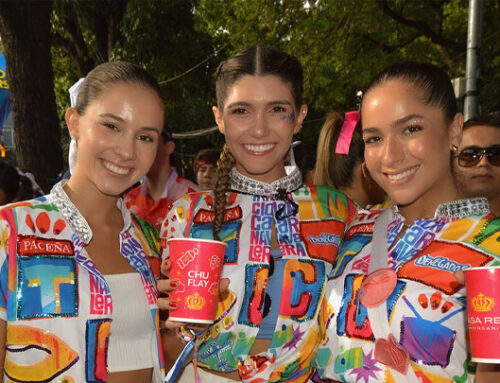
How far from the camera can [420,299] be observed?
92.7 inches

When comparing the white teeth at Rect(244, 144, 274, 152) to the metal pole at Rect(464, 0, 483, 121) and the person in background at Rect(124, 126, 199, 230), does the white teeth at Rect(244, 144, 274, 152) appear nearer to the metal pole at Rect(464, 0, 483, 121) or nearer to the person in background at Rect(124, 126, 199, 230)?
the person in background at Rect(124, 126, 199, 230)

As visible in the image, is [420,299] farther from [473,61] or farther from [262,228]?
[473,61]

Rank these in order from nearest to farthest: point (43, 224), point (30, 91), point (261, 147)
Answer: point (43, 224), point (261, 147), point (30, 91)

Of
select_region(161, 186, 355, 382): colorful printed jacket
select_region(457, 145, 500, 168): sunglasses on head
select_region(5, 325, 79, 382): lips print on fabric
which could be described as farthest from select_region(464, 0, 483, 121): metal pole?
select_region(5, 325, 79, 382): lips print on fabric

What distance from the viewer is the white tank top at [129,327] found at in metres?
2.57

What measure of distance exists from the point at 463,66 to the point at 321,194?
601 inches

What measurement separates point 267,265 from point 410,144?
0.93m

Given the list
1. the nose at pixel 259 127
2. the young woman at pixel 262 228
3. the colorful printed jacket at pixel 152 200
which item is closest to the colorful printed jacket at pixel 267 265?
the young woman at pixel 262 228

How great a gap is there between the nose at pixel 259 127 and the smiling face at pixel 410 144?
0.55 m

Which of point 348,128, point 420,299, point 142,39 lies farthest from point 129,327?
point 142,39

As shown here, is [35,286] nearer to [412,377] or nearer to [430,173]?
[412,377]

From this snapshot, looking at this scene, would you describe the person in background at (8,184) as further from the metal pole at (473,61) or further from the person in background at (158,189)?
the metal pole at (473,61)

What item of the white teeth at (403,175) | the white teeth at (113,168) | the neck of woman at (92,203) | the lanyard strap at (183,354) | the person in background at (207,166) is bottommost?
the lanyard strap at (183,354)

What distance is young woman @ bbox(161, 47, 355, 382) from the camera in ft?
8.76
